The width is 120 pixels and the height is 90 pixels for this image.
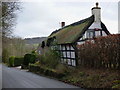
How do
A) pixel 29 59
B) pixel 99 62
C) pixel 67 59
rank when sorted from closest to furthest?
pixel 99 62 → pixel 67 59 → pixel 29 59

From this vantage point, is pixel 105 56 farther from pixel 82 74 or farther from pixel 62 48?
pixel 62 48

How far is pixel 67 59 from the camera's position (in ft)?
89.9

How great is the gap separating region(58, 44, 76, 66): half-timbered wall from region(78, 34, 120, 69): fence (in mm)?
3623

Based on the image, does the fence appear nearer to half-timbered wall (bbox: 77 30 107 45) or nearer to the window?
half-timbered wall (bbox: 77 30 107 45)

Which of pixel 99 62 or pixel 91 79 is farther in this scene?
pixel 99 62

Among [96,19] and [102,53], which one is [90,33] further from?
[102,53]

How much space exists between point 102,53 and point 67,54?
33.3 ft

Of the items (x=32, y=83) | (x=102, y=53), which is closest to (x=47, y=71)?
(x=32, y=83)

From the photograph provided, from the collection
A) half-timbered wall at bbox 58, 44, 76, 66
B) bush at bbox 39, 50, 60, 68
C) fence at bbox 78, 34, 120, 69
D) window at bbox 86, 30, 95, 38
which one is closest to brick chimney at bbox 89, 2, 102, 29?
window at bbox 86, 30, 95, 38

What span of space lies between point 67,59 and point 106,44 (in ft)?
34.9

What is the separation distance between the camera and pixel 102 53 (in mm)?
17781

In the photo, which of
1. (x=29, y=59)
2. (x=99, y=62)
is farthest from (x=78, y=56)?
(x=29, y=59)

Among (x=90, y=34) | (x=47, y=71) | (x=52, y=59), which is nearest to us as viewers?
(x=47, y=71)

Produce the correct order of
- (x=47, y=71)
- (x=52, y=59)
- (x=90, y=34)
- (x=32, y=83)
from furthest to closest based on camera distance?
1. (x=90, y=34)
2. (x=52, y=59)
3. (x=47, y=71)
4. (x=32, y=83)
